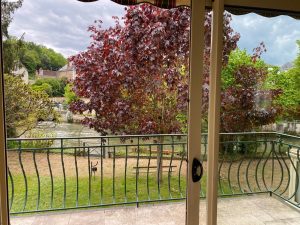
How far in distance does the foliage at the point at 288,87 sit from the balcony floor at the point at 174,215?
1.90ft

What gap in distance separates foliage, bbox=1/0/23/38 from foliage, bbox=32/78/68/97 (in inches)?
15.7

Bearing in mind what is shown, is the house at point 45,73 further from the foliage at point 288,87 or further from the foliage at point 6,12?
the foliage at point 288,87

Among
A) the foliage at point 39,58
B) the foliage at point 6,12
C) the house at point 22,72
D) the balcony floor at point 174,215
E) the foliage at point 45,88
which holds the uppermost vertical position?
the foliage at point 6,12

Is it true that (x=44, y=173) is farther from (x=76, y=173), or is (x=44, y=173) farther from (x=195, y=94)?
(x=195, y=94)

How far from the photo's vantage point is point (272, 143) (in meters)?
1.49

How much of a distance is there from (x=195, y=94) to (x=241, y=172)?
0.63m

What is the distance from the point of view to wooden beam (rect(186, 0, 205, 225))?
1.17m

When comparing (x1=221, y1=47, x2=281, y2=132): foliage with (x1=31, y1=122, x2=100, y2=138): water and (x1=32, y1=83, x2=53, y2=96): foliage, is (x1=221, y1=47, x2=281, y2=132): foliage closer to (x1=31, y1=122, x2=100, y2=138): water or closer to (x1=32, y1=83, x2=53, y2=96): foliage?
(x1=32, y1=83, x2=53, y2=96): foliage

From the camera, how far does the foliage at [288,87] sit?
1.41 metres

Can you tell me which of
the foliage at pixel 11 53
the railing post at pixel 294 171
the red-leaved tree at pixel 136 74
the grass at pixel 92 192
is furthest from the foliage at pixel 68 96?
the railing post at pixel 294 171

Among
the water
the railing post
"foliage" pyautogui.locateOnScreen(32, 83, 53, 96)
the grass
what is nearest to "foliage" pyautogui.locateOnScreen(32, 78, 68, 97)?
"foliage" pyautogui.locateOnScreen(32, 83, 53, 96)

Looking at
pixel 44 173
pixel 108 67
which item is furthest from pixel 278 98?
pixel 44 173

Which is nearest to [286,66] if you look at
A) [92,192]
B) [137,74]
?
[137,74]

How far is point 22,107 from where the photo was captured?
4.60ft
